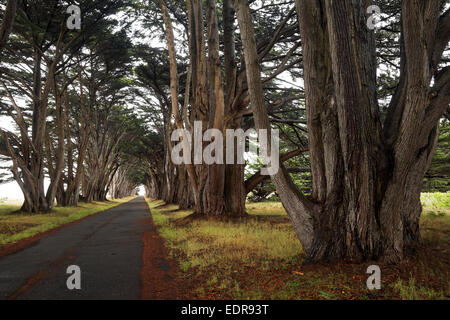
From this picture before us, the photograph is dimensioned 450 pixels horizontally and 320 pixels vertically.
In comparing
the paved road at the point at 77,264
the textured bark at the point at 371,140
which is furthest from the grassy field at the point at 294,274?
the paved road at the point at 77,264

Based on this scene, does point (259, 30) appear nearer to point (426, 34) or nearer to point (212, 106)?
point (212, 106)

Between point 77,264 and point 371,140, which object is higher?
point 371,140

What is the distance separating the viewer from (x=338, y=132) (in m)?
4.14

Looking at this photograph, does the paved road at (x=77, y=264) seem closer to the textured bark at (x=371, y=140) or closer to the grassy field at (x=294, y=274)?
the grassy field at (x=294, y=274)

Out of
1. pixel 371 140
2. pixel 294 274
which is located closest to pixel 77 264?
pixel 294 274

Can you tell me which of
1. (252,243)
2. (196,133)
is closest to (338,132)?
(252,243)

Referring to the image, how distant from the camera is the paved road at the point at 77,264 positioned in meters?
3.64

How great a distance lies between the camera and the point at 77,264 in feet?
16.9

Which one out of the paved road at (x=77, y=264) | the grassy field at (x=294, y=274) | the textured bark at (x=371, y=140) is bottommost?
the paved road at (x=77, y=264)

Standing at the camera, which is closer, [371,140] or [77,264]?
[371,140]

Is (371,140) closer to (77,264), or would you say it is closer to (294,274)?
(294,274)

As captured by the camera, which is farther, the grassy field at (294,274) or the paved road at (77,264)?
the paved road at (77,264)

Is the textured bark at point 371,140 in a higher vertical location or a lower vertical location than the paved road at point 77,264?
higher

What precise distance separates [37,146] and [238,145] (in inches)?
431
